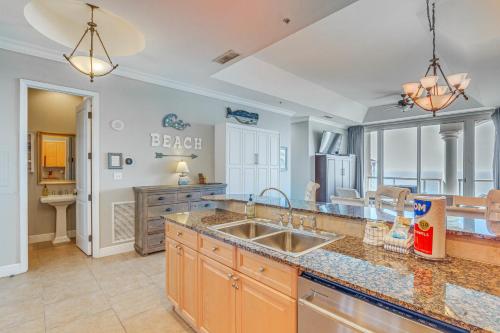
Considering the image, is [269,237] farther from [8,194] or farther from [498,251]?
[8,194]

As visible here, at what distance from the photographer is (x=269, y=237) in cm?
192

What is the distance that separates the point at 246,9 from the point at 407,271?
2397 millimetres

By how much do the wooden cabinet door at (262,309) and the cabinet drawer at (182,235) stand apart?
0.58m

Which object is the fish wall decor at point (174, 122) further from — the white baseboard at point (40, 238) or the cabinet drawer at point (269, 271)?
the cabinet drawer at point (269, 271)

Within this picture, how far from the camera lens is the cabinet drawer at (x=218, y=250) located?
1662 millimetres

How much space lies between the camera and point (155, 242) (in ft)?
13.0

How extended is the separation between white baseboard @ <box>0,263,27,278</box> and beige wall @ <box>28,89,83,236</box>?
1.54 meters

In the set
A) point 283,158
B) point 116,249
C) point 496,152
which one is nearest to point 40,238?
point 116,249

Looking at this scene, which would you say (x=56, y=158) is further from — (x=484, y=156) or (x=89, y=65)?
(x=484, y=156)

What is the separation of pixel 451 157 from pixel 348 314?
742cm

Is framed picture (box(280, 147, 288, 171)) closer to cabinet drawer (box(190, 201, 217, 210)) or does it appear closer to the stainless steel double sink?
cabinet drawer (box(190, 201, 217, 210))

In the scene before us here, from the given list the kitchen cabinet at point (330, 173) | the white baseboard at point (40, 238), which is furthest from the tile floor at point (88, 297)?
the kitchen cabinet at point (330, 173)

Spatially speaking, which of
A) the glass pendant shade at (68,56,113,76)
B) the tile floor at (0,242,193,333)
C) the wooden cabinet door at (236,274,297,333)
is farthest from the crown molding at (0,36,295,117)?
the wooden cabinet door at (236,274,297,333)

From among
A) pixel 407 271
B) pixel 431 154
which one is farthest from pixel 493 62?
pixel 431 154
